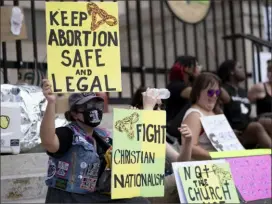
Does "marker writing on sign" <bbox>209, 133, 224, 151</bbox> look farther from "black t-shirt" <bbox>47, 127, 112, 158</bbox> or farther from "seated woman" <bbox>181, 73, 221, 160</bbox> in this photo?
"black t-shirt" <bbox>47, 127, 112, 158</bbox>

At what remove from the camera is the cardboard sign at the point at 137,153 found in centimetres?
458

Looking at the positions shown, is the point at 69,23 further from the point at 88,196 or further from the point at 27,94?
the point at 27,94

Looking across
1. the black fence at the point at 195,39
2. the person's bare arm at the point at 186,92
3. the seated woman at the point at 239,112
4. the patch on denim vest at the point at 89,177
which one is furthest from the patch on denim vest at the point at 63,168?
the black fence at the point at 195,39

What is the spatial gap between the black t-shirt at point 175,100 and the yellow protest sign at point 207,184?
82.0 inches

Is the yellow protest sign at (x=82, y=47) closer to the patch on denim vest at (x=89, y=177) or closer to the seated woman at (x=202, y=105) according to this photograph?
the patch on denim vest at (x=89, y=177)

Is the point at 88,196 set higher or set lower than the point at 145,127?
lower

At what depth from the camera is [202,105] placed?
256 inches

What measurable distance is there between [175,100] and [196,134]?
1160 mm

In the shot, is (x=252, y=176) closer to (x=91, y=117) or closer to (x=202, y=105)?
(x=202, y=105)

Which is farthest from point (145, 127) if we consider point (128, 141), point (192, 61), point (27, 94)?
point (192, 61)

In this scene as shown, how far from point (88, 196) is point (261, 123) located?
10.7 ft

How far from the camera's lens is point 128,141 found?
184 inches

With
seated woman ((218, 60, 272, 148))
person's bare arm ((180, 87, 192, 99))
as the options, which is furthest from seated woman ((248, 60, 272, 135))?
person's bare arm ((180, 87, 192, 99))

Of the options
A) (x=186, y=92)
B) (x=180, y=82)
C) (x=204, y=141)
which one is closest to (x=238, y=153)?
(x=204, y=141)
